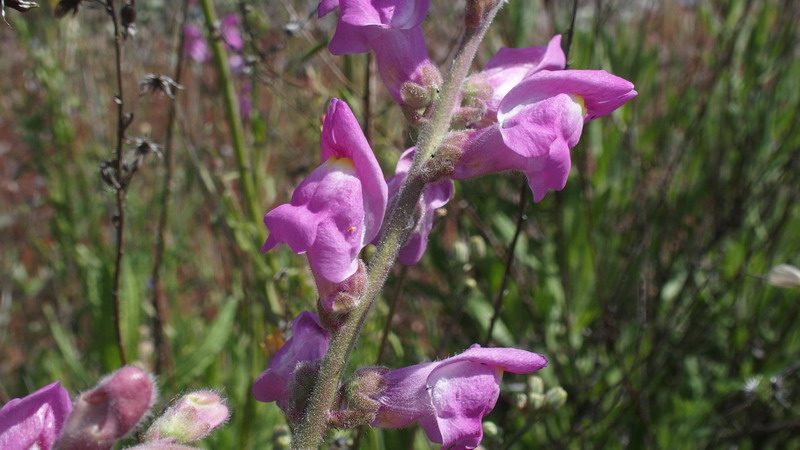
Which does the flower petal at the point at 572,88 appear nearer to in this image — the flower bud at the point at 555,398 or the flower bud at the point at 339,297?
the flower bud at the point at 339,297

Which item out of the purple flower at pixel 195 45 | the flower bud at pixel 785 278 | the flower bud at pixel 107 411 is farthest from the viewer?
the purple flower at pixel 195 45

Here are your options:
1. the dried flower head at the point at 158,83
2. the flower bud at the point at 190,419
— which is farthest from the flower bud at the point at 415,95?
the dried flower head at the point at 158,83

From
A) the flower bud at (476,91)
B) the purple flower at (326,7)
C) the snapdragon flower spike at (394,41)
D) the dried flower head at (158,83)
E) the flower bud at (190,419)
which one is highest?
the purple flower at (326,7)

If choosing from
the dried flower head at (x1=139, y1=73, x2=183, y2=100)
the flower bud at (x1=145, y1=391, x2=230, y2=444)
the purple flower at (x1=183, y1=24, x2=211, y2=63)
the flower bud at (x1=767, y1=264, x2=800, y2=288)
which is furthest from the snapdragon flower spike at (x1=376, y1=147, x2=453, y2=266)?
the purple flower at (x1=183, y1=24, x2=211, y2=63)

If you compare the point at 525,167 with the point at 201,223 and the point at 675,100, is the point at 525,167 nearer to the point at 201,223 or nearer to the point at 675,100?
the point at 675,100

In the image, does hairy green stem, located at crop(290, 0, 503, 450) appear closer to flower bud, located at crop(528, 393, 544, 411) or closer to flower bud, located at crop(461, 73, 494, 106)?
flower bud, located at crop(461, 73, 494, 106)

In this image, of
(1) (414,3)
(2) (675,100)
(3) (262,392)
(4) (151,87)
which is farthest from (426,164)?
(2) (675,100)

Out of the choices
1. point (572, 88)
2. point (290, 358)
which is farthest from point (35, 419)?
point (572, 88)
